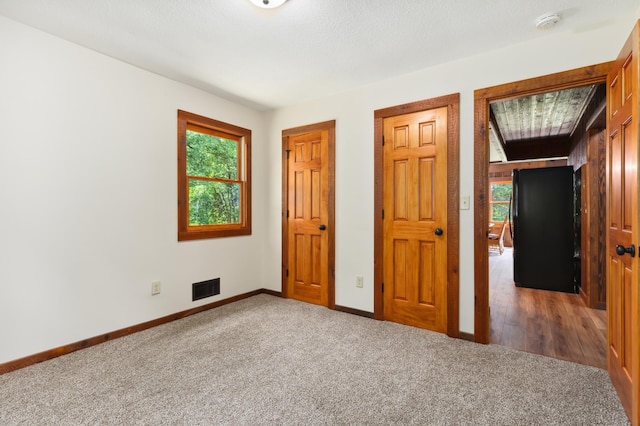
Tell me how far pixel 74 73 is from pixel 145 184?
997 mm

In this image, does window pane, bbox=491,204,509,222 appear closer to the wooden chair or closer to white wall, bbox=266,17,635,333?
the wooden chair

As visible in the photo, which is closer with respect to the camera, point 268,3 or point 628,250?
point 628,250

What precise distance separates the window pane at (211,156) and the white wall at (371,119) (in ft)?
1.71

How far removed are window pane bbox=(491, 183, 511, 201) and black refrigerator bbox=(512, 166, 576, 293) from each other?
17.5 feet

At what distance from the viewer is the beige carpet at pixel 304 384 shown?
5.49ft

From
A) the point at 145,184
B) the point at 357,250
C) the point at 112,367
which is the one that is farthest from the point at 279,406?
the point at 145,184

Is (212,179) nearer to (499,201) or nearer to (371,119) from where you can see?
(371,119)

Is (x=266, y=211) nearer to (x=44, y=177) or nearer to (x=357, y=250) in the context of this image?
(x=357, y=250)

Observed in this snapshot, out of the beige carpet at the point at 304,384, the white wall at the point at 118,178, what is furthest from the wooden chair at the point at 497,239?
the beige carpet at the point at 304,384

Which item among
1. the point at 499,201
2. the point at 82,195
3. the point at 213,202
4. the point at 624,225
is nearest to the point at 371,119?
the point at 213,202

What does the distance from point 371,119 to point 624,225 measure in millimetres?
2169

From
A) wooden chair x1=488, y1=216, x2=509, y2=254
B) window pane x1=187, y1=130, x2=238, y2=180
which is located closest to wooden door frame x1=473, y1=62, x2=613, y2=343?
window pane x1=187, y1=130, x2=238, y2=180

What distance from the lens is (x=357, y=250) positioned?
3.33m

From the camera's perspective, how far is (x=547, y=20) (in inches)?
82.6
